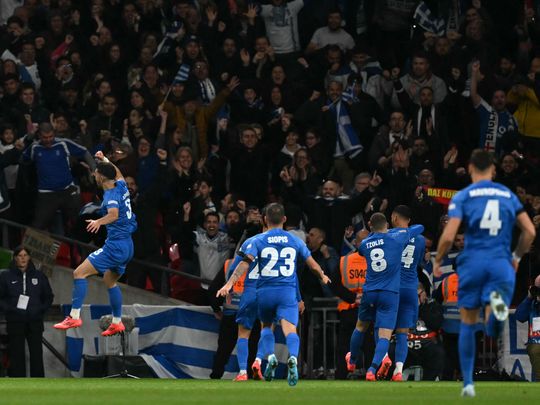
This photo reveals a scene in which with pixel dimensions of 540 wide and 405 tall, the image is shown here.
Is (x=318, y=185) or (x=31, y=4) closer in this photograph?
(x=318, y=185)

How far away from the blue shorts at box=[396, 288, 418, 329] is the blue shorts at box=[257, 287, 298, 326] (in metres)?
2.60

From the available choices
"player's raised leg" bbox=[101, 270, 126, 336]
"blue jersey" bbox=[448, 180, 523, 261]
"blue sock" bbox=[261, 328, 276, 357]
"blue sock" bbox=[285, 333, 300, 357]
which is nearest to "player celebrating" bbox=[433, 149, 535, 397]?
"blue jersey" bbox=[448, 180, 523, 261]

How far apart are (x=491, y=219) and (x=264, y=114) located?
12.5 metres

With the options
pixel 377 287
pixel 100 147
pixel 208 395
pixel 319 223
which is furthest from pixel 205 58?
pixel 208 395

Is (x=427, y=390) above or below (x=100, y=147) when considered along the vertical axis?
below

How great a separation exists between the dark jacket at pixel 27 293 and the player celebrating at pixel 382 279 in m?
5.23

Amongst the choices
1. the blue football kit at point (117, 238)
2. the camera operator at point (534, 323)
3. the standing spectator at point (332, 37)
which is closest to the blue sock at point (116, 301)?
the blue football kit at point (117, 238)

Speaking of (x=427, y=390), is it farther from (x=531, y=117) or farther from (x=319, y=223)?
(x=531, y=117)

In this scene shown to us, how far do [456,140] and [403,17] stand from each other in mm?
3464

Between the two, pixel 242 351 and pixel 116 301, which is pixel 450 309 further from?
pixel 116 301

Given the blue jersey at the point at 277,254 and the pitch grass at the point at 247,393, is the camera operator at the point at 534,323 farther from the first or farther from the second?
the blue jersey at the point at 277,254

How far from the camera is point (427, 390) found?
16.0m

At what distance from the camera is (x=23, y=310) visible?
21938 millimetres

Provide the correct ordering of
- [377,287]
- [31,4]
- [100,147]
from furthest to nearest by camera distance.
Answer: [31,4]
[100,147]
[377,287]
